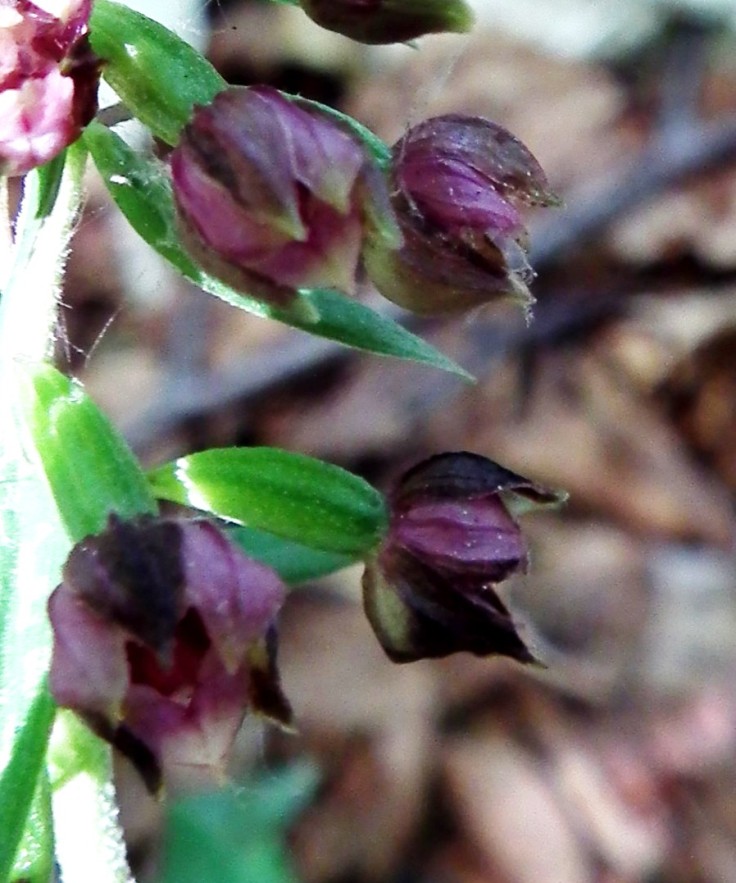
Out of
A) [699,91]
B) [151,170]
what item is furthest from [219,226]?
[699,91]

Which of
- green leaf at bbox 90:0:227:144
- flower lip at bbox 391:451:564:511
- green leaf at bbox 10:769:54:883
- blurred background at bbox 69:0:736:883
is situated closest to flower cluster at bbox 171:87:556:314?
green leaf at bbox 90:0:227:144

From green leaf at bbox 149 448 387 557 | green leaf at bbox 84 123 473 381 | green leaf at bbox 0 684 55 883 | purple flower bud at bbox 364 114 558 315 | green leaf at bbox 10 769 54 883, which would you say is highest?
purple flower bud at bbox 364 114 558 315

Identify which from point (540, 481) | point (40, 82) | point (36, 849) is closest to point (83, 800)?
point (36, 849)

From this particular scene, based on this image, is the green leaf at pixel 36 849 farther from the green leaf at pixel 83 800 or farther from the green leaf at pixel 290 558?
the green leaf at pixel 290 558

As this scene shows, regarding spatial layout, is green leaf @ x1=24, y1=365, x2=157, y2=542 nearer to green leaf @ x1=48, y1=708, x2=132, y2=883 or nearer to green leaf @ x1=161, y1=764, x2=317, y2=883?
green leaf @ x1=48, y1=708, x2=132, y2=883

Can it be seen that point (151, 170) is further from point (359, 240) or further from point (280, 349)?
point (280, 349)
